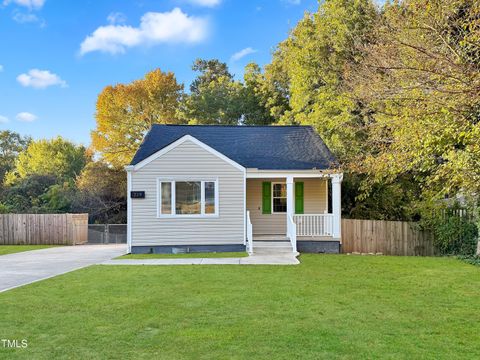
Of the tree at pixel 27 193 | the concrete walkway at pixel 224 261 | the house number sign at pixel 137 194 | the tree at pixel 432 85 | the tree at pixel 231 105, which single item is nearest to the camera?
the tree at pixel 432 85

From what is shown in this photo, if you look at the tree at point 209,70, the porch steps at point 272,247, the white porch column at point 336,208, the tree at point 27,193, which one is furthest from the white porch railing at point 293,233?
the tree at point 209,70

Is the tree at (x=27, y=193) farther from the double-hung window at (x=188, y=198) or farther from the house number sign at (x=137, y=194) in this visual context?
the double-hung window at (x=188, y=198)

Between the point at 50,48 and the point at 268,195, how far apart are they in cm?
1531

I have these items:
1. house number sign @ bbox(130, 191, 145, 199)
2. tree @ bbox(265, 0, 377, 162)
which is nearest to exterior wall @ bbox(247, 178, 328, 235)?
tree @ bbox(265, 0, 377, 162)

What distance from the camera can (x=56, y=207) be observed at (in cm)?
2541

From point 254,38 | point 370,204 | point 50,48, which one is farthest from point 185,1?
point 370,204

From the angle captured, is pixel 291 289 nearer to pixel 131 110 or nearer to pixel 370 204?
pixel 370 204

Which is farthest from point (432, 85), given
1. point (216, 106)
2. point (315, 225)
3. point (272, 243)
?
point (216, 106)

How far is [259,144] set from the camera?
16500mm

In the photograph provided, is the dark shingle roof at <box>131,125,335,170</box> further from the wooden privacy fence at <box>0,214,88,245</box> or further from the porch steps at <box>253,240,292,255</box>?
the wooden privacy fence at <box>0,214,88,245</box>

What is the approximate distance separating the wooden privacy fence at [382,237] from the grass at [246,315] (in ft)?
18.2

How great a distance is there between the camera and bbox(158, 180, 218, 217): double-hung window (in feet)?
45.2

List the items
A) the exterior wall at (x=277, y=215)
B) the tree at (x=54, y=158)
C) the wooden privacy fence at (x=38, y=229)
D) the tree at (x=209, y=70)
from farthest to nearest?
the tree at (x=54, y=158) < the tree at (x=209, y=70) < the wooden privacy fence at (x=38, y=229) < the exterior wall at (x=277, y=215)

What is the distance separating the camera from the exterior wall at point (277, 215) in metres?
15.9
